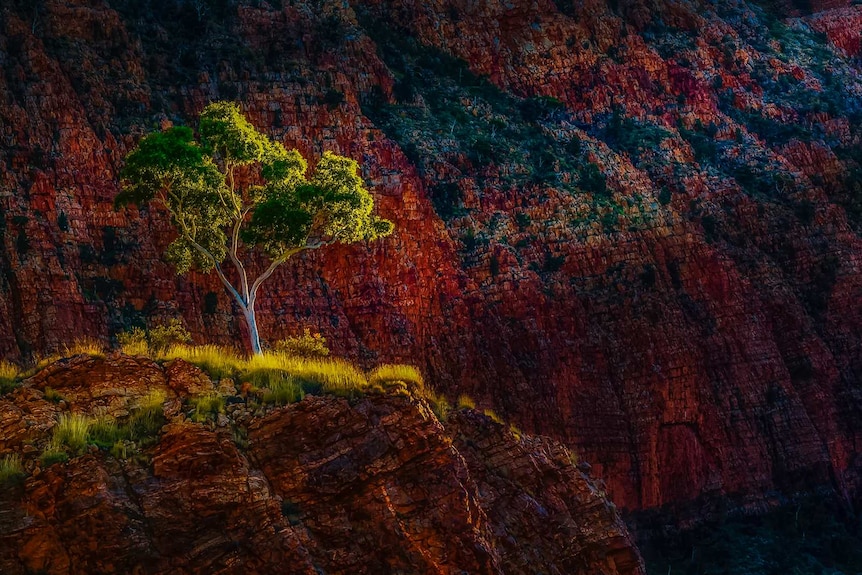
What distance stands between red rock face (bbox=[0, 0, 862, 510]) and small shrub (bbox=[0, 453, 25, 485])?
1672cm

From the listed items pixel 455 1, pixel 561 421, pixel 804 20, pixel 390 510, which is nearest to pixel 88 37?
pixel 455 1

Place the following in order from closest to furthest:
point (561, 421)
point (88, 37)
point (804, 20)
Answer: point (561, 421)
point (88, 37)
point (804, 20)

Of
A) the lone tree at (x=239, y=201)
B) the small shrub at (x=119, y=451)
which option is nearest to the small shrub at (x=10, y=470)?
the small shrub at (x=119, y=451)

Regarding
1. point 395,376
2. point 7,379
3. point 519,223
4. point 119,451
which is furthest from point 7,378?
point 519,223

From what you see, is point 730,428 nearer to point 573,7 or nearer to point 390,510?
point 573,7

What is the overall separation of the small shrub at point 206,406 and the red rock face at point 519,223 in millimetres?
16082

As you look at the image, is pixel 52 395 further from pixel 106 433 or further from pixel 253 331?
pixel 253 331

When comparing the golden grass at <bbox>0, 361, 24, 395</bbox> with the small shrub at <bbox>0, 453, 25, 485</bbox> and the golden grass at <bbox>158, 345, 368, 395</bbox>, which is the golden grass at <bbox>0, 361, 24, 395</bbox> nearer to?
the small shrub at <bbox>0, 453, 25, 485</bbox>

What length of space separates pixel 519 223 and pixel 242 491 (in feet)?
89.6

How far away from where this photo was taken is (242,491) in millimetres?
16328

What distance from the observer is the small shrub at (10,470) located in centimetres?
1562

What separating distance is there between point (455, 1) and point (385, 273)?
17.5 metres

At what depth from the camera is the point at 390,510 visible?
56.4ft

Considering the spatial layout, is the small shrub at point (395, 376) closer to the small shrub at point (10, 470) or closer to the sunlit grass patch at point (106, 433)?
the sunlit grass patch at point (106, 433)
